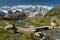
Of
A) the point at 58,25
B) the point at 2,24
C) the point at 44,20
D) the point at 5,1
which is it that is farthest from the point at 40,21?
the point at 5,1

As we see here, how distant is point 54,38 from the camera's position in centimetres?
3834

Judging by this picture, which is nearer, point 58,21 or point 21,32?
point 21,32

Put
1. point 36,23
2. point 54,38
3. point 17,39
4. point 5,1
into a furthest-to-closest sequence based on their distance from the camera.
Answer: point 5,1, point 36,23, point 54,38, point 17,39

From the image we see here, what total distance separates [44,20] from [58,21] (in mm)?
3512

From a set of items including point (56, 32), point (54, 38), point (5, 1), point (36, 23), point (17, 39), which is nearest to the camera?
point (17, 39)

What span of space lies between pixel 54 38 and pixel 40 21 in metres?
10.3

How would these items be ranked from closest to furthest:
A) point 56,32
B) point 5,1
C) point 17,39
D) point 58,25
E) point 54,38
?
point 17,39, point 54,38, point 56,32, point 58,25, point 5,1

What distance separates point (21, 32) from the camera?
39.1 m

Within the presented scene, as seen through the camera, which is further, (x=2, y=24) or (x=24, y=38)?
(x=2, y=24)

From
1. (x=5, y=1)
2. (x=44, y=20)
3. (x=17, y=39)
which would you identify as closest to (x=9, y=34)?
(x=17, y=39)

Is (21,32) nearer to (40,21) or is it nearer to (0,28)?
(0,28)

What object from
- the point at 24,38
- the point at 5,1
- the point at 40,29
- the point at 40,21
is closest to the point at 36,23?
the point at 40,21

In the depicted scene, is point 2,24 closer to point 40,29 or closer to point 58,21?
point 40,29

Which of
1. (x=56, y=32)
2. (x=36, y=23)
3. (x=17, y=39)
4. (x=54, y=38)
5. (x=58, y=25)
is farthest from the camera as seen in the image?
(x=36, y=23)
